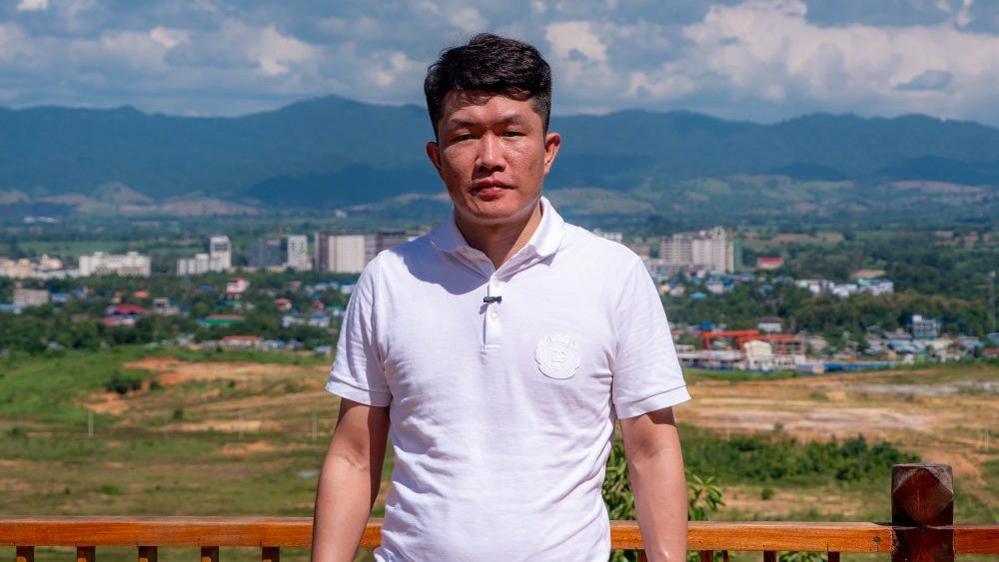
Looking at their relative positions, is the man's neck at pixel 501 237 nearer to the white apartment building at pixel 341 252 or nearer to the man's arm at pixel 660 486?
the man's arm at pixel 660 486

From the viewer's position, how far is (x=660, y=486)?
1939 mm

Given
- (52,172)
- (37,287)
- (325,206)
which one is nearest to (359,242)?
(37,287)

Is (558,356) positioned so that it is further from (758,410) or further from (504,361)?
(758,410)

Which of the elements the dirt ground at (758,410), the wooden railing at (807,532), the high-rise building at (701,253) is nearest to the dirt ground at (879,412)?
the dirt ground at (758,410)

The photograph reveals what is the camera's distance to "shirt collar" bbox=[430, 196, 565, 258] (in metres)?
1.90

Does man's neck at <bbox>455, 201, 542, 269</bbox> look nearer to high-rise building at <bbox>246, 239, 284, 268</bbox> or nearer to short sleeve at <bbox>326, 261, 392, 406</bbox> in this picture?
short sleeve at <bbox>326, 261, 392, 406</bbox>

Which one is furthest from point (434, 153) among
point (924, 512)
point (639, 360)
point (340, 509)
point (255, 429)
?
point (255, 429)

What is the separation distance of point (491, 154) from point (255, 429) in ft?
79.3

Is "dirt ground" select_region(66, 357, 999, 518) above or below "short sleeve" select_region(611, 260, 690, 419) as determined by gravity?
below

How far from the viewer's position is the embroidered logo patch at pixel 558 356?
1.83m

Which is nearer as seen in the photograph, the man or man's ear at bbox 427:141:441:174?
the man

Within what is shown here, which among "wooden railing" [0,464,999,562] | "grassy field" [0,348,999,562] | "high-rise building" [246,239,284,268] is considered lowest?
"grassy field" [0,348,999,562]

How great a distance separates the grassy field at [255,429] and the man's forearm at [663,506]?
11.8m

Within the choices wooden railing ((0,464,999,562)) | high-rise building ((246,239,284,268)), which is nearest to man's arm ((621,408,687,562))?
wooden railing ((0,464,999,562))
